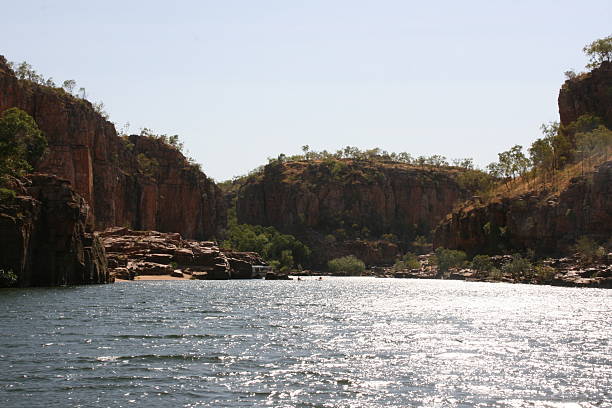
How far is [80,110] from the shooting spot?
6122 inches

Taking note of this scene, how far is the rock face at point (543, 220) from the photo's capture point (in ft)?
452

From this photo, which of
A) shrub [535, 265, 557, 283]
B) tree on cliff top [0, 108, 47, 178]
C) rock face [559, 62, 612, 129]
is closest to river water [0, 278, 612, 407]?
tree on cliff top [0, 108, 47, 178]

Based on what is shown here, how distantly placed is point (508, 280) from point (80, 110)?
97.9m

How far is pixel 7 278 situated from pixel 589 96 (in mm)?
151407

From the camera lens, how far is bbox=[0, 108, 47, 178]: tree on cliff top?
10222cm

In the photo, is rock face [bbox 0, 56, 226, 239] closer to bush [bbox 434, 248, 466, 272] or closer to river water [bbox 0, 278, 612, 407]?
bush [bbox 434, 248, 466, 272]

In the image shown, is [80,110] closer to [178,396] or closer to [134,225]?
[134,225]

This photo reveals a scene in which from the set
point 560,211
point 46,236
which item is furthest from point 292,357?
point 560,211

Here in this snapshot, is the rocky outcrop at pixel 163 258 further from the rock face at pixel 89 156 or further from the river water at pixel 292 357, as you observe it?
the river water at pixel 292 357

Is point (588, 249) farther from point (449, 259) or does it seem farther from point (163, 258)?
point (163, 258)

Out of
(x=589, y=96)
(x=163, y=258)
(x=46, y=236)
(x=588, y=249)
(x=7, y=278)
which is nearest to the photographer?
(x=7, y=278)

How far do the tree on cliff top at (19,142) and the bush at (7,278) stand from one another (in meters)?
19.0

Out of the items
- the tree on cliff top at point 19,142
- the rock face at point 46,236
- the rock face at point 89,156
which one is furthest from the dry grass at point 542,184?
the tree on cliff top at point 19,142

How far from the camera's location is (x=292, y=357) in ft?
117
